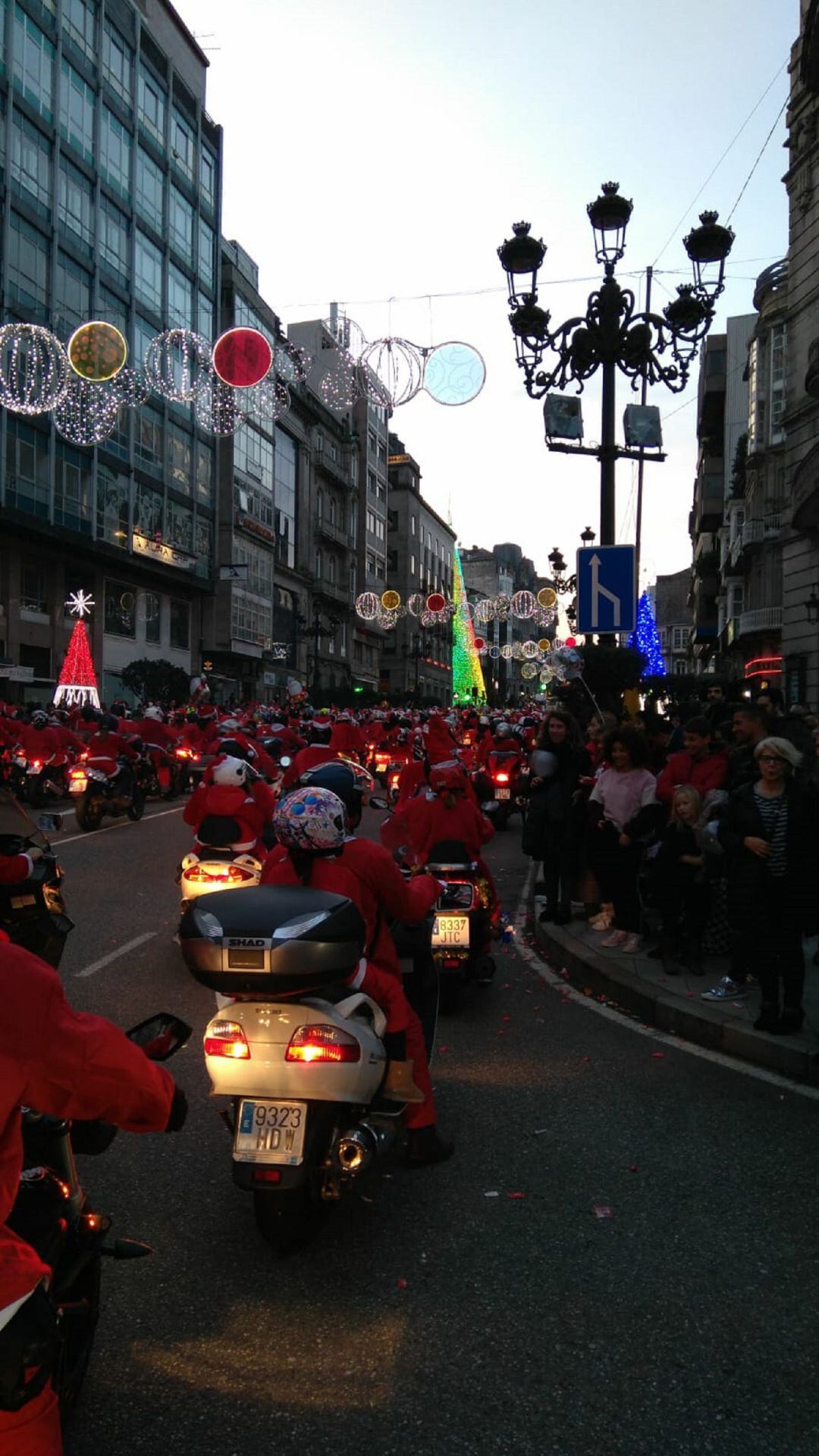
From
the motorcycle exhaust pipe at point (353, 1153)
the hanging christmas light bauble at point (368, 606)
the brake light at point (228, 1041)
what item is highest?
the hanging christmas light bauble at point (368, 606)

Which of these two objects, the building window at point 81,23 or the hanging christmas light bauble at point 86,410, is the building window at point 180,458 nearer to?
the building window at point 81,23

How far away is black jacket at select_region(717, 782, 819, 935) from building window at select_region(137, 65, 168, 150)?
49430 millimetres

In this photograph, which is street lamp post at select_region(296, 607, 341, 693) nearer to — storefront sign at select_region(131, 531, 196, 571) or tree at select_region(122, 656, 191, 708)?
storefront sign at select_region(131, 531, 196, 571)

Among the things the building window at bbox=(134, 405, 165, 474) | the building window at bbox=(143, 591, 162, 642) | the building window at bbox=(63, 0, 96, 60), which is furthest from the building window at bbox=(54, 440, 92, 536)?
the building window at bbox=(63, 0, 96, 60)

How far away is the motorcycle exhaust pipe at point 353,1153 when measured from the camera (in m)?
3.46

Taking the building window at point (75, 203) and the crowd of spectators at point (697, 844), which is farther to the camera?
the building window at point (75, 203)

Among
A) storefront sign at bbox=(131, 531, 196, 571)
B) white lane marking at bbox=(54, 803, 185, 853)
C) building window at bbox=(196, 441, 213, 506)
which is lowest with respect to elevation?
white lane marking at bbox=(54, 803, 185, 853)

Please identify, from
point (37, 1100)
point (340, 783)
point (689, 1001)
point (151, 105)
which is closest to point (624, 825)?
point (689, 1001)

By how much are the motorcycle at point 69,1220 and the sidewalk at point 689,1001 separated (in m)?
3.95

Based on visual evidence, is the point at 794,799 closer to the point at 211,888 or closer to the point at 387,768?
the point at 211,888

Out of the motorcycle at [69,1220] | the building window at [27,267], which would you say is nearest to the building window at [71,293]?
the building window at [27,267]

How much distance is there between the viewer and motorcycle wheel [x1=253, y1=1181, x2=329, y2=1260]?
3477 mm

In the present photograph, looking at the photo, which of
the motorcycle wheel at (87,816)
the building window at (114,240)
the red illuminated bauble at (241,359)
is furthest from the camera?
the building window at (114,240)

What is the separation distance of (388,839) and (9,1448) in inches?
206
